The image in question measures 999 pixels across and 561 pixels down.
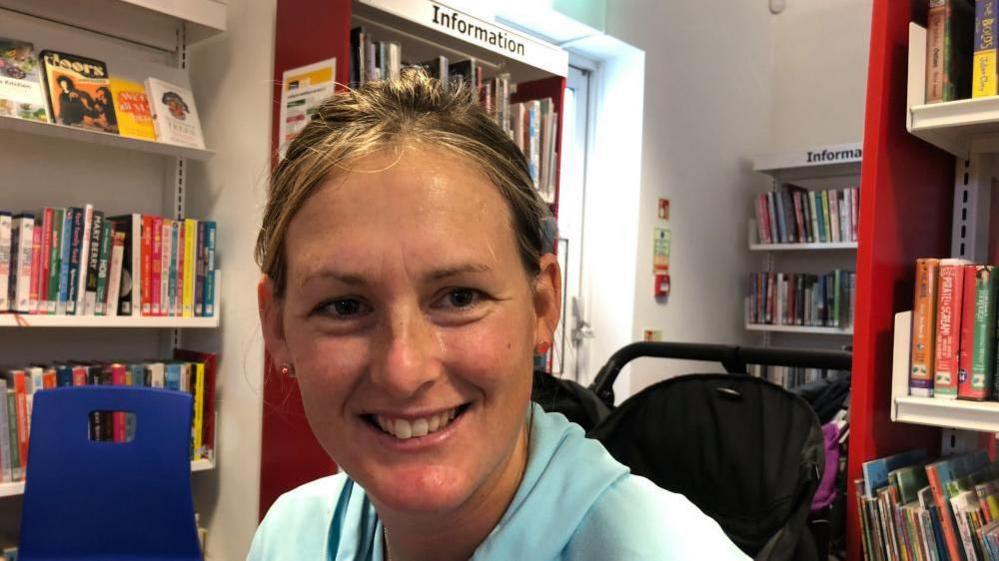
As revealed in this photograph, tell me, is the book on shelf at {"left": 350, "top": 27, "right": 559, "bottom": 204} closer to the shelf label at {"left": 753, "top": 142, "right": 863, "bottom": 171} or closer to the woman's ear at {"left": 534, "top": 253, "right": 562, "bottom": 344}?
the woman's ear at {"left": 534, "top": 253, "right": 562, "bottom": 344}

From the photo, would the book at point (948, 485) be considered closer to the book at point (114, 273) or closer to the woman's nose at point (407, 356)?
the woman's nose at point (407, 356)

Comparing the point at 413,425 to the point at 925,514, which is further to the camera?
the point at 925,514

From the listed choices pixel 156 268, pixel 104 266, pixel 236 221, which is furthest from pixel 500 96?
pixel 104 266

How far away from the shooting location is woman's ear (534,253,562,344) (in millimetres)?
847

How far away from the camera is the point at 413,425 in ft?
2.36

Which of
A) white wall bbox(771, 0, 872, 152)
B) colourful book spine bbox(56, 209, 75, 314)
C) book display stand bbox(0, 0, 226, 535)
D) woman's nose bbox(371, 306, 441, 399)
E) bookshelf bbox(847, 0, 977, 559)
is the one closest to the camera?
Answer: woman's nose bbox(371, 306, 441, 399)

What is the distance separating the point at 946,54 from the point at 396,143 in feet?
4.05

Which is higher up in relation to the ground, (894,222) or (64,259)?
(894,222)

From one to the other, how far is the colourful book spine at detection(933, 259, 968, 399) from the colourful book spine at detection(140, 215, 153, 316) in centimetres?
208

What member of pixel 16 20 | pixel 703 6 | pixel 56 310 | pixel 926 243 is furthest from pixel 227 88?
pixel 703 6

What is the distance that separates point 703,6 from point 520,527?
3.93 m

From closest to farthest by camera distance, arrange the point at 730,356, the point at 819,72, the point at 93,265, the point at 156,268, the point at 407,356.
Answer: the point at 407,356, the point at 730,356, the point at 93,265, the point at 156,268, the point at 819,72

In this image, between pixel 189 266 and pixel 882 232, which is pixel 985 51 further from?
pixel 189 266

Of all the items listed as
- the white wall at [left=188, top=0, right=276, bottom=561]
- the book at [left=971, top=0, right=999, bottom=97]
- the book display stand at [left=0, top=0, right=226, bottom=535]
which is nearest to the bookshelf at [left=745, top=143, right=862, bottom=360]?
the book at [left=971, top=0, right=999, bottom=97]
